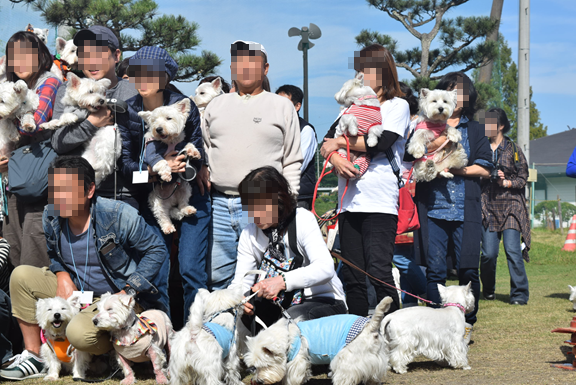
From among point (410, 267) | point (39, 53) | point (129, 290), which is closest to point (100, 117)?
point (39, 53)

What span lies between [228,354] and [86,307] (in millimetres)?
1048

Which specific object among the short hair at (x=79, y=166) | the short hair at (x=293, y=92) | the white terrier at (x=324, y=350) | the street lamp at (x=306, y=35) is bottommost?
the white terrier at (x=324, y=350)

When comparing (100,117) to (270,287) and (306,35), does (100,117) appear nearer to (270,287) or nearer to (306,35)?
(270,287)

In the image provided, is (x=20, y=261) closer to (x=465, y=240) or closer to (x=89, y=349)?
(x=89, y=349)

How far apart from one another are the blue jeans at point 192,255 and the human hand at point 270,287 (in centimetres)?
81

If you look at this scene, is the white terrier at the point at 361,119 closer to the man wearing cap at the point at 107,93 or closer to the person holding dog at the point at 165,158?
the person holding dog at the point at 165,158

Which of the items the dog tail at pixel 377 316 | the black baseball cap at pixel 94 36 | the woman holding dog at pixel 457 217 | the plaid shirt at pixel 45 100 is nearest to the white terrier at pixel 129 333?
the dog tail at pixel 377 316

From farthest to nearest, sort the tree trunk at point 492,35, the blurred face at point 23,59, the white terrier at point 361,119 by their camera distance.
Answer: the tree trunk at point 492,35 < the blurred face at point 23,59 < the white terrier at point 361,119

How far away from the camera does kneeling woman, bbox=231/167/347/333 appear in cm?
294

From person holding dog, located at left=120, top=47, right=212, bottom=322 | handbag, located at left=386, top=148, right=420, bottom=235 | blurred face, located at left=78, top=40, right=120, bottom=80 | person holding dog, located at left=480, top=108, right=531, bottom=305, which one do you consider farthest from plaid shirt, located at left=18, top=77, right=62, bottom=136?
person holding dog, located at left=480, top=108, right=531, bottom=305

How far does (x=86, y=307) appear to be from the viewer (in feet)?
10.5

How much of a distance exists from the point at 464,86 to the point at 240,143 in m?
2.13

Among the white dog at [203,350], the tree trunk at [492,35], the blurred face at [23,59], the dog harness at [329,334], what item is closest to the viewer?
the white dog at [203,350]

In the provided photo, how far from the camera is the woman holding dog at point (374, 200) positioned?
338 centimetres
